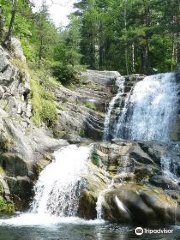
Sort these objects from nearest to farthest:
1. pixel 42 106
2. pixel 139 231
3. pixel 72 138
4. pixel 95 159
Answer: pixel 139 231 < pixel 95 159 < pixel 72 138 < pixel 42 106

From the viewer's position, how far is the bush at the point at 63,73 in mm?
30075

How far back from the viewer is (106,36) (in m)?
45.8

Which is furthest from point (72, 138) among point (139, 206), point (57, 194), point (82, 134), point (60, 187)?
point (139, 206)

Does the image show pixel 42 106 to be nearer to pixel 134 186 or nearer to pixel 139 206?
pixel 134 186

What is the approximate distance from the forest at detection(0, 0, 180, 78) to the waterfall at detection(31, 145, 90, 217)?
978cm

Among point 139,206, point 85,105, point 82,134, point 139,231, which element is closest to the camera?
point 139,231

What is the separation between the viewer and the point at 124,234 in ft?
40.7

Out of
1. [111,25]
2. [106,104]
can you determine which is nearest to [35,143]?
[106,104]

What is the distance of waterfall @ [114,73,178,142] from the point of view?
974 inches

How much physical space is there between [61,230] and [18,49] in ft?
48.0

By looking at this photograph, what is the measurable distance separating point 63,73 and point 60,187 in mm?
14908

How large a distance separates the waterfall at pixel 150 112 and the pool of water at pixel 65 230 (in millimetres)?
10986

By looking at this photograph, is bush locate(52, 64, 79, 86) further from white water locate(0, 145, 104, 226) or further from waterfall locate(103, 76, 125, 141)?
white water locate(0, 145, 104, 226)

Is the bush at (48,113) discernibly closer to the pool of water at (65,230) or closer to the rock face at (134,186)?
the rock face at (134,186)
